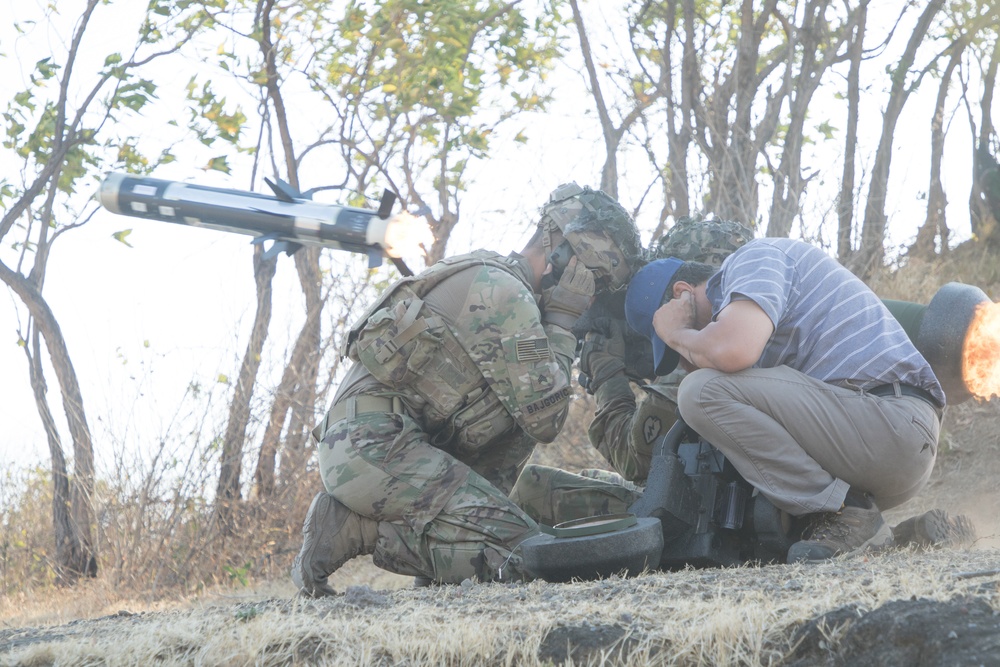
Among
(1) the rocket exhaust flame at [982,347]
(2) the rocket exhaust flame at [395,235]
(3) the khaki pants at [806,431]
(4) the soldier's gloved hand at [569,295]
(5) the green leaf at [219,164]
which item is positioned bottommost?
(3) the khaki pants at [806,431]

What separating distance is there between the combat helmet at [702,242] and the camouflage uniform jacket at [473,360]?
2.41 feet

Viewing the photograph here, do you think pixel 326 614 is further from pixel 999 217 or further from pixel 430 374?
pixel 999 217

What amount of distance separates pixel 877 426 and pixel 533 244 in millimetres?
1822

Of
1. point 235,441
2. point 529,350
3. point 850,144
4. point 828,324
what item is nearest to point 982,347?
point 828,324

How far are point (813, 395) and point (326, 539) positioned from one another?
2.00m

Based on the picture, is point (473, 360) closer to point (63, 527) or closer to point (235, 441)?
point (235, 441)

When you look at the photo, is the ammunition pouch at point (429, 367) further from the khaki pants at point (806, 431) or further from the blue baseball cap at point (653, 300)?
the khaki pants at point (806, 431)

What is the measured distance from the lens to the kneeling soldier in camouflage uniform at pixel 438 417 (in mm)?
4375

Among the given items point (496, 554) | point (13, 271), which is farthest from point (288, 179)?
point (496, 554)

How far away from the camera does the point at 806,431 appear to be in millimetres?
3746

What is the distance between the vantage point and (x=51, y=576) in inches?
293

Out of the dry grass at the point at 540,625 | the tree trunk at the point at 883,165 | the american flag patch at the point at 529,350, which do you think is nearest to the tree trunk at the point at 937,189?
the tree trunk at the point at 883,165

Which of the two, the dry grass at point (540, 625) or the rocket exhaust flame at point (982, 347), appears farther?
the rocket exhaust flame at point (982, 347)

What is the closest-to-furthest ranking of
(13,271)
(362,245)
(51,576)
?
1. (362,245)
2. (51,576)
3. (13,271)
